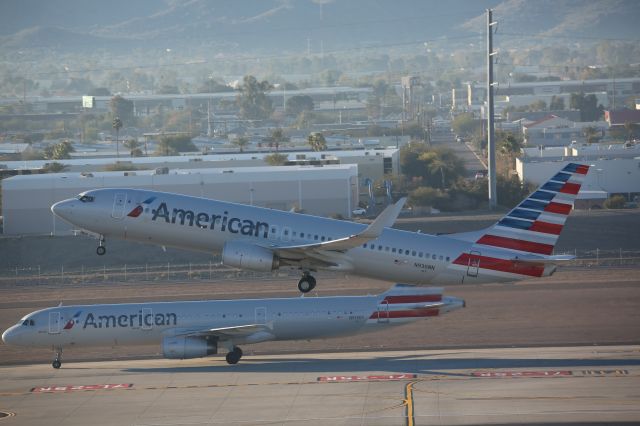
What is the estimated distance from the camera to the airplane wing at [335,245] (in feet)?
216

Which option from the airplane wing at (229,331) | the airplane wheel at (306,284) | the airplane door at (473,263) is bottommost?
the airplane wing at (229,331)

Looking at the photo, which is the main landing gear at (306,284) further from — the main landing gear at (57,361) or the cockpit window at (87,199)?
the main landing gear at (57,361)

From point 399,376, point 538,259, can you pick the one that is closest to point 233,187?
point 399,376

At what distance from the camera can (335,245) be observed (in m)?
67.9

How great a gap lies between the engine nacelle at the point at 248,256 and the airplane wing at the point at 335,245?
60 cm

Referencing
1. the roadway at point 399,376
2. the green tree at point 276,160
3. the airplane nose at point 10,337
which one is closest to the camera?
the roadway at point 399,376

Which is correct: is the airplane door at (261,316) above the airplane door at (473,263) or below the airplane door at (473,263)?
below

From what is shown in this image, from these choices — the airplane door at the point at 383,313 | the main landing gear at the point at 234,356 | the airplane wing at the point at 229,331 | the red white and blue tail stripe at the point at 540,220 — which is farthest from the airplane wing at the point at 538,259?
the main landing gear at the point at 234,356

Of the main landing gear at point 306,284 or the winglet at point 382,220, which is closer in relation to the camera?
the winglet at point 382,220

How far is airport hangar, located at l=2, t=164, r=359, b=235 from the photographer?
140000 millimetres

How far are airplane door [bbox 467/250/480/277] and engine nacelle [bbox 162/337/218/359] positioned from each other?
18006 millimetres

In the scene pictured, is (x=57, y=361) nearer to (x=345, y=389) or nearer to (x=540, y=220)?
(x=345, y=389)

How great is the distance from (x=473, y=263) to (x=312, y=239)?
9.91 metres

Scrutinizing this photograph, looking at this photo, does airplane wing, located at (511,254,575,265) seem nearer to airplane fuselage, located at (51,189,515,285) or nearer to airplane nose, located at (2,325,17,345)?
airplane fuselage, located at (51,189,515,285)
